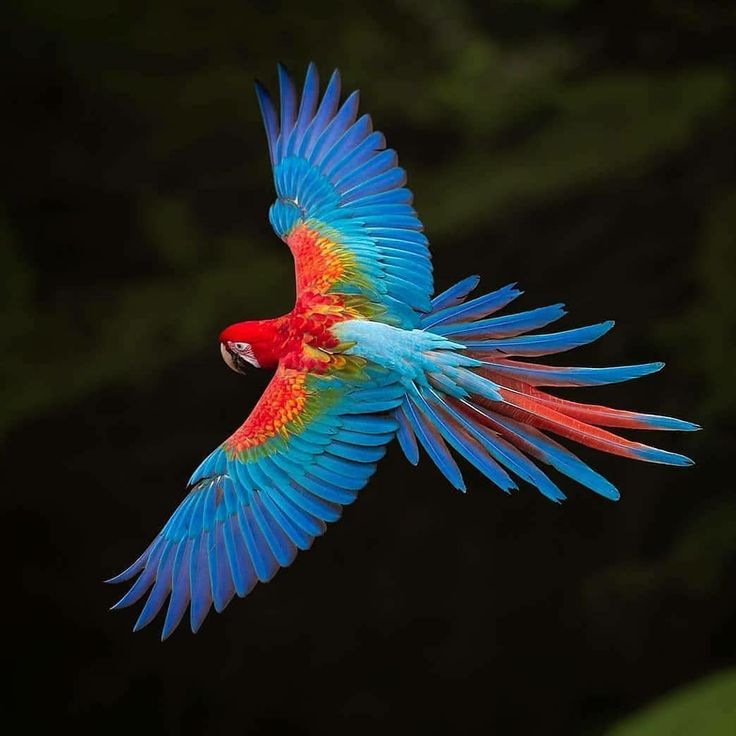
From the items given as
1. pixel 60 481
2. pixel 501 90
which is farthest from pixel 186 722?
pixel 501 90

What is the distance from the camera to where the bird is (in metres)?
1.34

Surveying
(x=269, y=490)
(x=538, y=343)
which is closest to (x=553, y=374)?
(x=538, y=343)

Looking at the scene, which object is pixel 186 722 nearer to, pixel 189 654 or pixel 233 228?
pixel 189 654

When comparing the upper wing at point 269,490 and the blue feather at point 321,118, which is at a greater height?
the blue feather at point 321,118

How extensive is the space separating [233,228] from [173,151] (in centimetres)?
21

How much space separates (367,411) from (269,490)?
0.50 feet

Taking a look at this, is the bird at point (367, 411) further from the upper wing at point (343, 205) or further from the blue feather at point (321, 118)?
the blue feather at point (321, 118)

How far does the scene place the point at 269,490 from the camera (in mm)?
1413

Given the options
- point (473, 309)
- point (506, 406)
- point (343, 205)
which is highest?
point (343, 205)

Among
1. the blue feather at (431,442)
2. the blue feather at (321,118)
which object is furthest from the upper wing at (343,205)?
the blue feather at (431,442)

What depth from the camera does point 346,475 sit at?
1.36 metres

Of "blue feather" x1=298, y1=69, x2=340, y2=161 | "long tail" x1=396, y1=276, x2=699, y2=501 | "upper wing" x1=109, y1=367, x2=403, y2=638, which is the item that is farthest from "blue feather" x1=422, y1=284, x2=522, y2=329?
"blue feather" x1=298, y1=69, x2=340, y2=161

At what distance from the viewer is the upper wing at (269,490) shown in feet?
4.43

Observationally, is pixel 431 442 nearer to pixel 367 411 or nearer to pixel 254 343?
pixel 367 411
